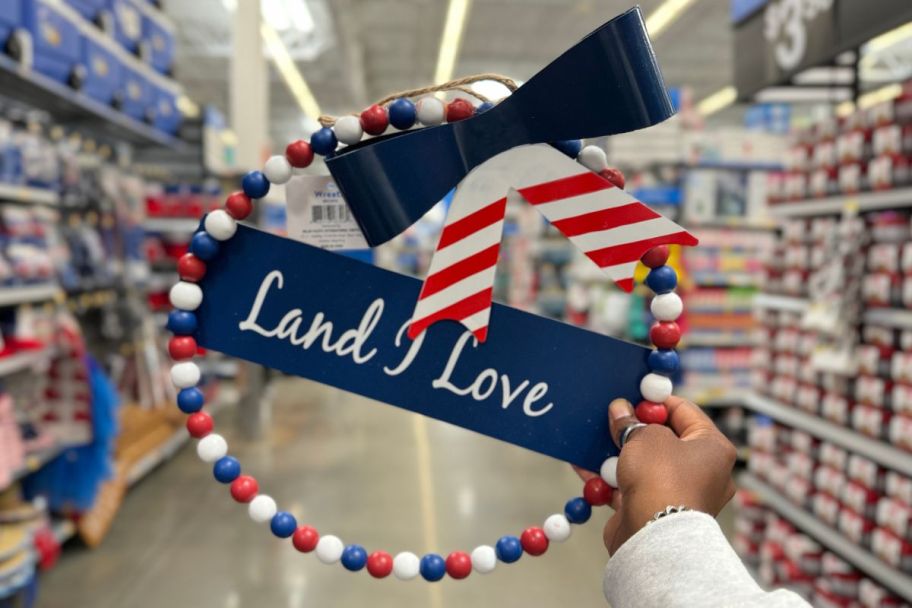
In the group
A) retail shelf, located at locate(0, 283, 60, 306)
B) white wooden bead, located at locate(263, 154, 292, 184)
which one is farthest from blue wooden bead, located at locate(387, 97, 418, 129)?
retail shelf, located at locate(0, 283, 60, 306)

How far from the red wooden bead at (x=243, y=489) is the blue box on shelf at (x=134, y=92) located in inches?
138

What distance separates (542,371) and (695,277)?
4340mm

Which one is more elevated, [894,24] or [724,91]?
[724,91]

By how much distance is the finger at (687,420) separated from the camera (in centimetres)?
78

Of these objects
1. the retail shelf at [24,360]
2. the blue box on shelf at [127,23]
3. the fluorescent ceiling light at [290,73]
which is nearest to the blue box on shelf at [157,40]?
the blue box on shelf at [127,23]

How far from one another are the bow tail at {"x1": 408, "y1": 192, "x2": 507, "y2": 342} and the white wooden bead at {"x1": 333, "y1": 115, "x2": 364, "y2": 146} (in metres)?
0.14

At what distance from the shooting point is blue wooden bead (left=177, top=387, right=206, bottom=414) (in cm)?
83

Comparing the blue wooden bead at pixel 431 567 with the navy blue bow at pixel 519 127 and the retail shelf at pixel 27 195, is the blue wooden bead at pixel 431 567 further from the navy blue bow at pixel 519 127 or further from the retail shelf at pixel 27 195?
the retail shelf at pixel 27 195

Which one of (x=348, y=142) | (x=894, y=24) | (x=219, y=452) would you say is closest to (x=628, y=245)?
(x=348, y=142)

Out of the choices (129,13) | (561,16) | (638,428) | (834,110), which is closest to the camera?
(638,428)

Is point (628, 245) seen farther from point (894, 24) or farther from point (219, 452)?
point (894, 24)

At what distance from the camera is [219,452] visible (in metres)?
0.83

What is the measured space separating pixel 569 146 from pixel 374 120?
227mm

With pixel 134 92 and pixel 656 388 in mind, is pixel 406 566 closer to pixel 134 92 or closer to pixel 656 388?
pixel 656 388
